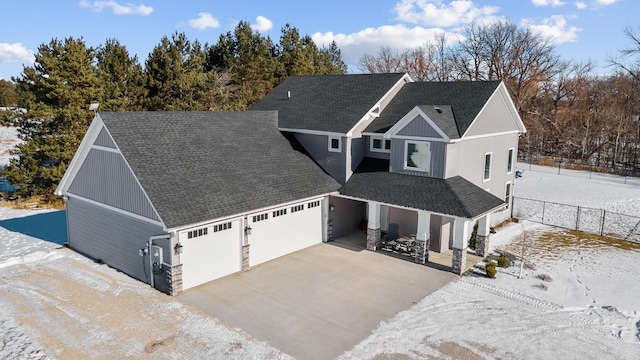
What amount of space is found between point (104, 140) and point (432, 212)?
1278cm

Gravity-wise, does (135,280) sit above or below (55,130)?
below

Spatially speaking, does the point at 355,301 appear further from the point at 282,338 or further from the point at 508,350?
the point at 508,350

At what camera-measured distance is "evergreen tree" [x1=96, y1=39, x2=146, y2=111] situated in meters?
30.8

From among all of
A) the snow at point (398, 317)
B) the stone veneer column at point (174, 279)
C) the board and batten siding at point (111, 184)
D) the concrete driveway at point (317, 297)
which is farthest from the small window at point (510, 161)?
the board and batten siding at point (111, 184)

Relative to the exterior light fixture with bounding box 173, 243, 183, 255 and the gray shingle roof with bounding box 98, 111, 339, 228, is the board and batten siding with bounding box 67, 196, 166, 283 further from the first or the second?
the gray shingle roof with bounding box 98, 111, 339, 228

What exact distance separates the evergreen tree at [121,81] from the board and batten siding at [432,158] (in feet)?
70.5

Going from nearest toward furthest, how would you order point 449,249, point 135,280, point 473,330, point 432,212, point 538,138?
point 473,330
point 135,280
point 432,212
point 449,249
point 538,138

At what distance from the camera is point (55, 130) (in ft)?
93.0

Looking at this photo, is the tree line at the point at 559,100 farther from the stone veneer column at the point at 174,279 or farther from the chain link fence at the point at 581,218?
the stone veneer column at the point at 174,279

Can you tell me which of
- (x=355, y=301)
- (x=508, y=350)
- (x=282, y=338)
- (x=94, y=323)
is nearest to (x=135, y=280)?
(x=94, y=323)

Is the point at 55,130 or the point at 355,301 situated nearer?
the point at 355,301

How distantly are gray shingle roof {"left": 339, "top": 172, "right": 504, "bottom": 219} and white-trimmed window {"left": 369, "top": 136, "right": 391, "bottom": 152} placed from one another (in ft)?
5.09

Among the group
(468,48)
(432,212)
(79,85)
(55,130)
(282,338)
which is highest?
(468,48)

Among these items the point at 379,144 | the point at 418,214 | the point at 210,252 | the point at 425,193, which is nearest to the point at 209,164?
the point at 210,252
